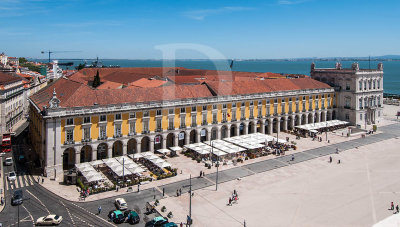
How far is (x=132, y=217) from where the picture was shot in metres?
39.1

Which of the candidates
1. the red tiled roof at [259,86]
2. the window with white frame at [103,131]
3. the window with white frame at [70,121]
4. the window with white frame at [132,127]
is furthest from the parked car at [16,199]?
the red tiled roof at [259,86]

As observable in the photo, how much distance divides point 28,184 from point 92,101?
53.1ft

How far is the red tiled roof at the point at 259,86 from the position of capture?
75000 millimetres

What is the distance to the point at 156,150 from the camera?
2571 inches

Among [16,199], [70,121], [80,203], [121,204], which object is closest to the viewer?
[121,204]

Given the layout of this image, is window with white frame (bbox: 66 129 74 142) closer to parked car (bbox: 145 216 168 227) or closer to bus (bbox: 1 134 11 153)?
bus (bbox: 1 134 11 153)

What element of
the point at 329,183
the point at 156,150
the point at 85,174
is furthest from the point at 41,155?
the point at 329,183

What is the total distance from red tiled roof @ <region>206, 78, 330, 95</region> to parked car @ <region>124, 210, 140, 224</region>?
37611 mm

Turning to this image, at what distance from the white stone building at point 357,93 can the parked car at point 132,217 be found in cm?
7190

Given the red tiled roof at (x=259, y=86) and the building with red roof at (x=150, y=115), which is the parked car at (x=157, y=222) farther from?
the red tiled roof at (x=259, y=86)

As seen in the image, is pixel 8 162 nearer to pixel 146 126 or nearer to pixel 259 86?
pixel 146 126

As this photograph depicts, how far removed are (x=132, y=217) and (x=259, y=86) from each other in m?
51.4

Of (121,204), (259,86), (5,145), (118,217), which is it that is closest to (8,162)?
(5,145)

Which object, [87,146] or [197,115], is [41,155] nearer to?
[87,146]
